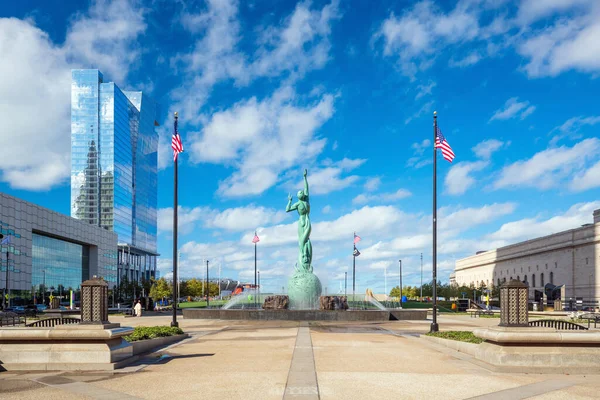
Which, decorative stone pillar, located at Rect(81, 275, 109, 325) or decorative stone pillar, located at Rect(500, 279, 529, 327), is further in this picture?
decorative stone pillar, located at Rect(81, 275, 109, 325)

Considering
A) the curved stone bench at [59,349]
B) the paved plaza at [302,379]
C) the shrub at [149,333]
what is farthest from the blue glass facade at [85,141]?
the curved stone bench at [59,349]

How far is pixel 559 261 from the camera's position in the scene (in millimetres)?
98125

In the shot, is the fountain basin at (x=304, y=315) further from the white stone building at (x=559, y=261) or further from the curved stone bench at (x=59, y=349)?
the white stone building at (x=559, y=261)

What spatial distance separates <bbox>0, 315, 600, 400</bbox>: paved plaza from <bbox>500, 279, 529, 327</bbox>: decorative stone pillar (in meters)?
1.28

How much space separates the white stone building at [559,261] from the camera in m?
86.2

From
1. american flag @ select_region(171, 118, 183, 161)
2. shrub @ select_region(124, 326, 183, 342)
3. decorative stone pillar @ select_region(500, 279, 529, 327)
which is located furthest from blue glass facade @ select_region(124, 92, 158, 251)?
decorative stone pillar @ select_region(500, 279, 529, 327)

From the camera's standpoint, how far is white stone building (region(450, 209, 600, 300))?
86.2m

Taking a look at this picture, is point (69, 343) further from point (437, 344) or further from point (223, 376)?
point (437, 344)

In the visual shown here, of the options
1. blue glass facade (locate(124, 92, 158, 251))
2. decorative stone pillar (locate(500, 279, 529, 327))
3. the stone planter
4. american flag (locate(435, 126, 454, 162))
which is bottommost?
the stone planter

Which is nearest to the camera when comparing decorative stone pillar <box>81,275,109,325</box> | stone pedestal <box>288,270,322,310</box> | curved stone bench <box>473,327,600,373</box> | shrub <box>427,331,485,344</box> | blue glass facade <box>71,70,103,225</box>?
curved stone bench <box>473,327,600,373</box>

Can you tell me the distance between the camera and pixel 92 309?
13.9 meters

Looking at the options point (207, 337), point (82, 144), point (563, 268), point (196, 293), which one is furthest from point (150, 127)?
point (207, 337)

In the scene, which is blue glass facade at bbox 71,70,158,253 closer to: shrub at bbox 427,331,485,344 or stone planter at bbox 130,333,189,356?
stone planter at bbox 130,333,189,356

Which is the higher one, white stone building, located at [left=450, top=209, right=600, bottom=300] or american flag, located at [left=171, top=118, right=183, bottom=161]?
american flag, located at [left=171, top=118, right=183, bottom=161]
